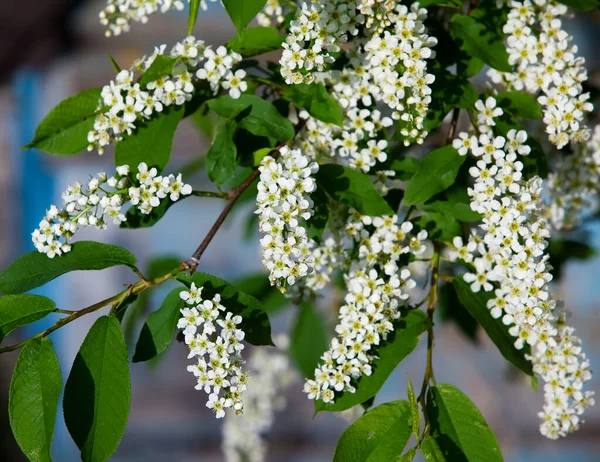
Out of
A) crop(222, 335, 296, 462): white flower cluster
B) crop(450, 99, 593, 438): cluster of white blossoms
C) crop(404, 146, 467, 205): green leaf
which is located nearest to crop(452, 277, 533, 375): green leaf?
crop(450, 99, 593, 438): cluster of white blossoms

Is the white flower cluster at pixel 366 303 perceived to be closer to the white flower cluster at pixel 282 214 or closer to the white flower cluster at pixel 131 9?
the white flower cluster at pixel 282 214

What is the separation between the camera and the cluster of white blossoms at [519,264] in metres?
0.65

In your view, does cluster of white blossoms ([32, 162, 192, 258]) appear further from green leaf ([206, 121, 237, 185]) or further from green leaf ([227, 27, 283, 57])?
green leaf ([227, 27, 283, 57])

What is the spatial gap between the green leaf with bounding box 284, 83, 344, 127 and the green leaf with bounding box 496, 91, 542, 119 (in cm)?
17

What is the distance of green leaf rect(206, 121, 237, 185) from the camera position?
71 cm

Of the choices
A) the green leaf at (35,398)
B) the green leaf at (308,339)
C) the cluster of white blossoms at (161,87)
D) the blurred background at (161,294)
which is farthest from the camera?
the blurred background at (161,294)

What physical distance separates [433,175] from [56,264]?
0.38 metres

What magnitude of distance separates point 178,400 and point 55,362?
239 cm

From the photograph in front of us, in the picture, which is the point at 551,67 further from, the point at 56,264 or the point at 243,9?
the point at 56,264

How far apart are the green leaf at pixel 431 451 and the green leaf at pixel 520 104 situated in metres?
0.35

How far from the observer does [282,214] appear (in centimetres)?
62

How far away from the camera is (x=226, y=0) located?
2.08ft

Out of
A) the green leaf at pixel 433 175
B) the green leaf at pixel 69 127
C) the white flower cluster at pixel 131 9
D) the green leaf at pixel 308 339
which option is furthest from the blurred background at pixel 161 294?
the green leaf at pixel 433 175

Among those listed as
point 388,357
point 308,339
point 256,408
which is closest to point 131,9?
point 388,357
